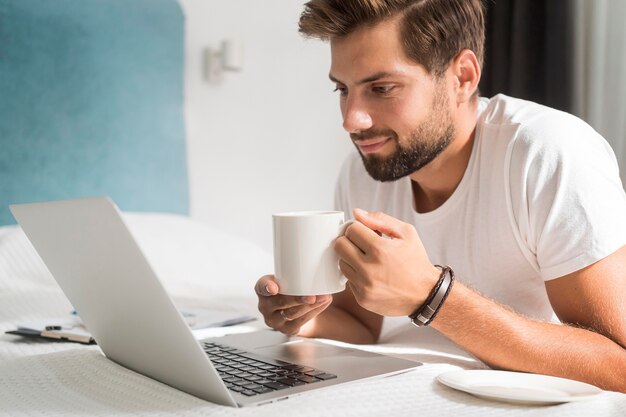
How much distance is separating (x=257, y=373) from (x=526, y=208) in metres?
0.53

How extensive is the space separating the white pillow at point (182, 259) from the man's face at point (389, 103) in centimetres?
57

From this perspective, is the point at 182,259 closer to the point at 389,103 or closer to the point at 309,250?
the point at 389,103

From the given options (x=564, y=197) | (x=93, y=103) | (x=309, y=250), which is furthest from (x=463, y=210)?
(x=93, y=103)

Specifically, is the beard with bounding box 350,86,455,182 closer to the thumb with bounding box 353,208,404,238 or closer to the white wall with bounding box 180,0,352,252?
the thumb with bounding box 353,208,404,238

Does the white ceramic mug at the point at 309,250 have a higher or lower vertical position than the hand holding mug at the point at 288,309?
higher

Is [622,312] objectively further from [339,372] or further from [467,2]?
[467,2]

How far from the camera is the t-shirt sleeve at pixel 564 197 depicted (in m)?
1.04

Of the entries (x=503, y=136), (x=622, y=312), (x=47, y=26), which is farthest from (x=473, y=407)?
(x=47, y=26)

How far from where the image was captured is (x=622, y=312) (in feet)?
3.32

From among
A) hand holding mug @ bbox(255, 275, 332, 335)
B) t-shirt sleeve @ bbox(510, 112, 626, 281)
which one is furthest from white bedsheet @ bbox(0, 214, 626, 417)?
t-shirt sleeve @ bbox(510, 112, 626, 281)

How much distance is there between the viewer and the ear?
134cm

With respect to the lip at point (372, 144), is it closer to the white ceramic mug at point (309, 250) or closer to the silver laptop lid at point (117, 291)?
the white ceramic mug at point (309, 250)

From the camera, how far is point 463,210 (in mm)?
1308

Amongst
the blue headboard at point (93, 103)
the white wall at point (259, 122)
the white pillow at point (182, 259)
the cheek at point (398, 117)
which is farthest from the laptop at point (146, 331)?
the white wall at point (259, 122)
